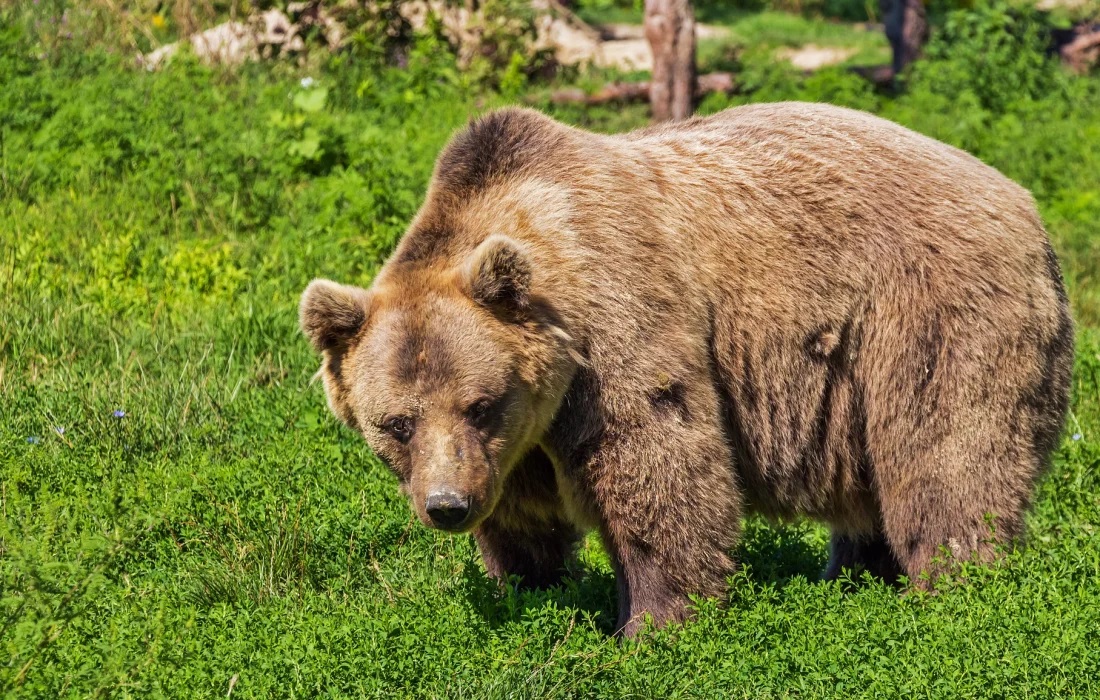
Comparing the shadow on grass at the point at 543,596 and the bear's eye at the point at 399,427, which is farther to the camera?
the shadow on grass at the point at 543,596

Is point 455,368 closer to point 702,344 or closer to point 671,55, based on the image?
point 702,344

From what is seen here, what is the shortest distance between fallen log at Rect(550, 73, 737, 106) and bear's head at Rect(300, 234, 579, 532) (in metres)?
8.66

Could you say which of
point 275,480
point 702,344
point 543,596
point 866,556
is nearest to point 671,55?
point 866,556

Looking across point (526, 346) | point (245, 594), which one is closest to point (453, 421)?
point (526, 346)

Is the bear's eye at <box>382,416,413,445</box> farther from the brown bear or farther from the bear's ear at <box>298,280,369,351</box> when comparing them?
the bear's ear at <box>298,280,369,351</box>

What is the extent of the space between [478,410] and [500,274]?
482 mm

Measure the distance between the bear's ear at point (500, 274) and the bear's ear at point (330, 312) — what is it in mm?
414

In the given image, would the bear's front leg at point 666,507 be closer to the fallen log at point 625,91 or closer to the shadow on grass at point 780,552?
the shadow on grass at point 780,552

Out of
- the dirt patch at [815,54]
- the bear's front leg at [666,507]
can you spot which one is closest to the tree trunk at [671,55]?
the dirt patch at [815,54]

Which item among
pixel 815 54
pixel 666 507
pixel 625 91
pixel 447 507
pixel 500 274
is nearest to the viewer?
pixel 447 507

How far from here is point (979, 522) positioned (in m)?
5.32

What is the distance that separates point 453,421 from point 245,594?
4.48 ft

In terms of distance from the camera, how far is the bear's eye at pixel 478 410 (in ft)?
15.5

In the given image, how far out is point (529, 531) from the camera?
213 inches
